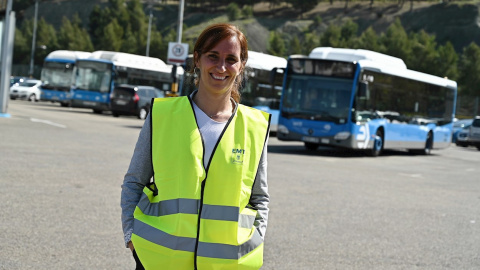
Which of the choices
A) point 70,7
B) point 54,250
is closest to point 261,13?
point 70,7

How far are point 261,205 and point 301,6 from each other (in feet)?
547

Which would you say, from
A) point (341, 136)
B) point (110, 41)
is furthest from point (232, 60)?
point (110, 41)

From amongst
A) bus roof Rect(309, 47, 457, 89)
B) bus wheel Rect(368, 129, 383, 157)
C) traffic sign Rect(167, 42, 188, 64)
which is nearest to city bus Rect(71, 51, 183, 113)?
traffic sign Rect(167, 42, 188, 64)

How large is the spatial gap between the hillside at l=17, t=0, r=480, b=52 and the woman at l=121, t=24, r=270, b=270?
10651cm

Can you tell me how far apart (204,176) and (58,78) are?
158 ft

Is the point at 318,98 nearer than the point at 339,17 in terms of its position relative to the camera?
Yes

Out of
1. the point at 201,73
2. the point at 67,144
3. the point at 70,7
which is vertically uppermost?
the point at 70,7

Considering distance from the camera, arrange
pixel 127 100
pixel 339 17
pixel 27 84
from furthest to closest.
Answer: pixel 339 17 < pixel 27 84 < pixel 127 100

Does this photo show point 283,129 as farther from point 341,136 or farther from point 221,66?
point 221,66

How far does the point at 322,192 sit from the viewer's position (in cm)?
1327

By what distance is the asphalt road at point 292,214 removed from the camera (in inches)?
293

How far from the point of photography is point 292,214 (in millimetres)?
10445

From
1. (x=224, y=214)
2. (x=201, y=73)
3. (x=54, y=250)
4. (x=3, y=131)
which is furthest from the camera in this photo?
(x=3, y=131)

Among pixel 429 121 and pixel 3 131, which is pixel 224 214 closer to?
pixel 3 131
